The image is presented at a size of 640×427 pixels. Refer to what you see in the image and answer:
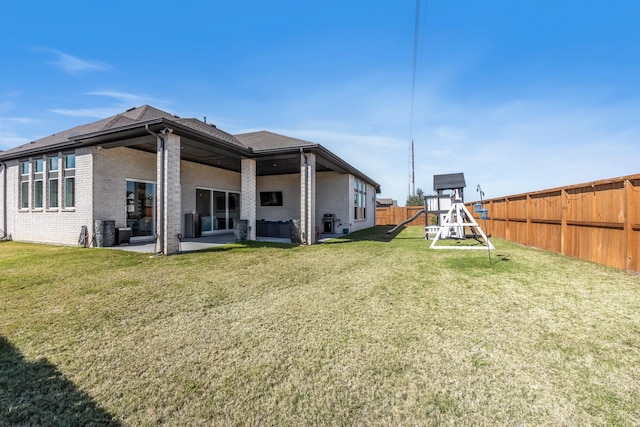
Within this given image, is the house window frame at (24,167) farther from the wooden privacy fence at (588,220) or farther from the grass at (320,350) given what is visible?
the wooden privacy fence at (588,220)

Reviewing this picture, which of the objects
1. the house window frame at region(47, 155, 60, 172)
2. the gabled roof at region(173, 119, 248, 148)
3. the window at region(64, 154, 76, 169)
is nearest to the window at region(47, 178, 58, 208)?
the house window frame at region(47, 155, 60, 172)

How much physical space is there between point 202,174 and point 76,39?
19.6 feet

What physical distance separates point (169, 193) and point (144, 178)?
3.99 metres

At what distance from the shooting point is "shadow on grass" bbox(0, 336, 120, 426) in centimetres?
168

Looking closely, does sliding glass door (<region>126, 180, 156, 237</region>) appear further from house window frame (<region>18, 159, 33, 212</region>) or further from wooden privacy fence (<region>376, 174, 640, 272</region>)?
wooden privacy fence (<region>376, 174, 640, 272</region>)

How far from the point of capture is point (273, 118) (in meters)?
14.7

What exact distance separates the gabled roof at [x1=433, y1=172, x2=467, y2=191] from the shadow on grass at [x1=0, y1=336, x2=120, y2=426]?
13.0 m

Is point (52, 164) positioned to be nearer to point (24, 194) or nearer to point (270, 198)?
point (24, 194)

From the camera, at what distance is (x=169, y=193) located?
7512 millimetres

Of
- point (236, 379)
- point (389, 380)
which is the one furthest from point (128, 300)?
point (389, 380)

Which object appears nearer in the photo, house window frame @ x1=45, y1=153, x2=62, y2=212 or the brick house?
the brick house

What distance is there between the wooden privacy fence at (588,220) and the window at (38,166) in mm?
17193

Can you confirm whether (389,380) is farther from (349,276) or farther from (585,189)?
(585,189)

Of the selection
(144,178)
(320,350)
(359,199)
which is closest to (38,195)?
(144,178)
